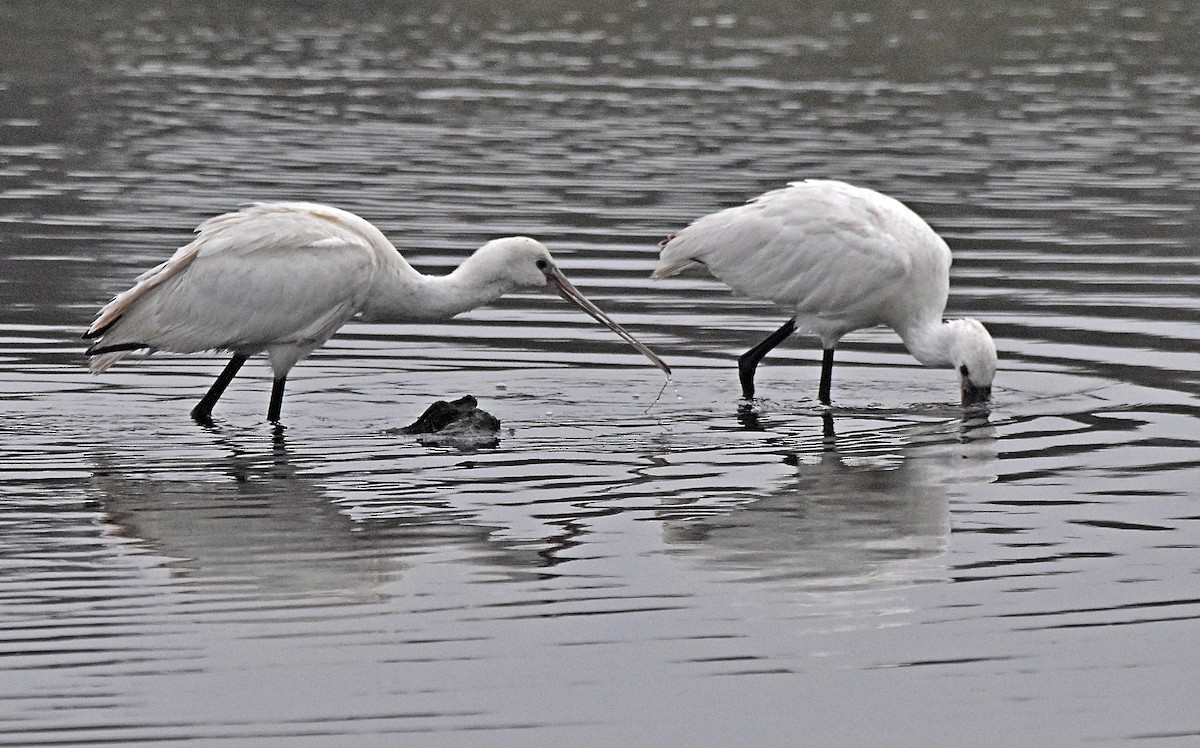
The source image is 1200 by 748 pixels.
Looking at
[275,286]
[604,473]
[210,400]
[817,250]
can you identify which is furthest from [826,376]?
[210,400]

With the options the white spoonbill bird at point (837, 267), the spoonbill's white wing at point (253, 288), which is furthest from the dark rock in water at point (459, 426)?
the white spoonbill bird at point (837, 267)

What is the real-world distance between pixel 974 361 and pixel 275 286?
3775 millimetres

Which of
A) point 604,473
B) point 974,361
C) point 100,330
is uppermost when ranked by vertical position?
point 100,330

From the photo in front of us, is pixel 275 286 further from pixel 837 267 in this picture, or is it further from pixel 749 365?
pixel 837 267

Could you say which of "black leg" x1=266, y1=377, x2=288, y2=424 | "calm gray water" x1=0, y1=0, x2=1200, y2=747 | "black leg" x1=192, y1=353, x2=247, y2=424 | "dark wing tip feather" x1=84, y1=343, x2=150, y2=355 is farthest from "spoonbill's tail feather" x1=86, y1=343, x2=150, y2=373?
"black leg" x1=266, y1=377, x2=288, y2=424

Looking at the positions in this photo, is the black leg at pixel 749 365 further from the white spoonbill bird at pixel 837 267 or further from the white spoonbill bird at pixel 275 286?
the white spoonbill bird at pixel 275 286

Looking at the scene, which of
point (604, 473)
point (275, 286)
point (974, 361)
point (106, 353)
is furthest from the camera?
point (974, 361)

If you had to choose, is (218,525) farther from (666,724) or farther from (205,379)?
(205,379)

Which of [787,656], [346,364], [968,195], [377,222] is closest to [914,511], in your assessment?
[787,656]

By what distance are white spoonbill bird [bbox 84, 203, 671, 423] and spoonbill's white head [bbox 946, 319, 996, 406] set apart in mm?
2348

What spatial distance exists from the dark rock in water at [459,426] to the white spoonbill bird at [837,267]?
6.69ft

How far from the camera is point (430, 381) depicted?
13.4 metres

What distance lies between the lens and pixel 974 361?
41.6 feet

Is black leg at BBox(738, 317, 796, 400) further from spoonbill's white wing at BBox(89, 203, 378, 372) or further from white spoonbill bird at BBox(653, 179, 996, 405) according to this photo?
spoonbill's white wing at BBox(89, 203, 378, 372)
